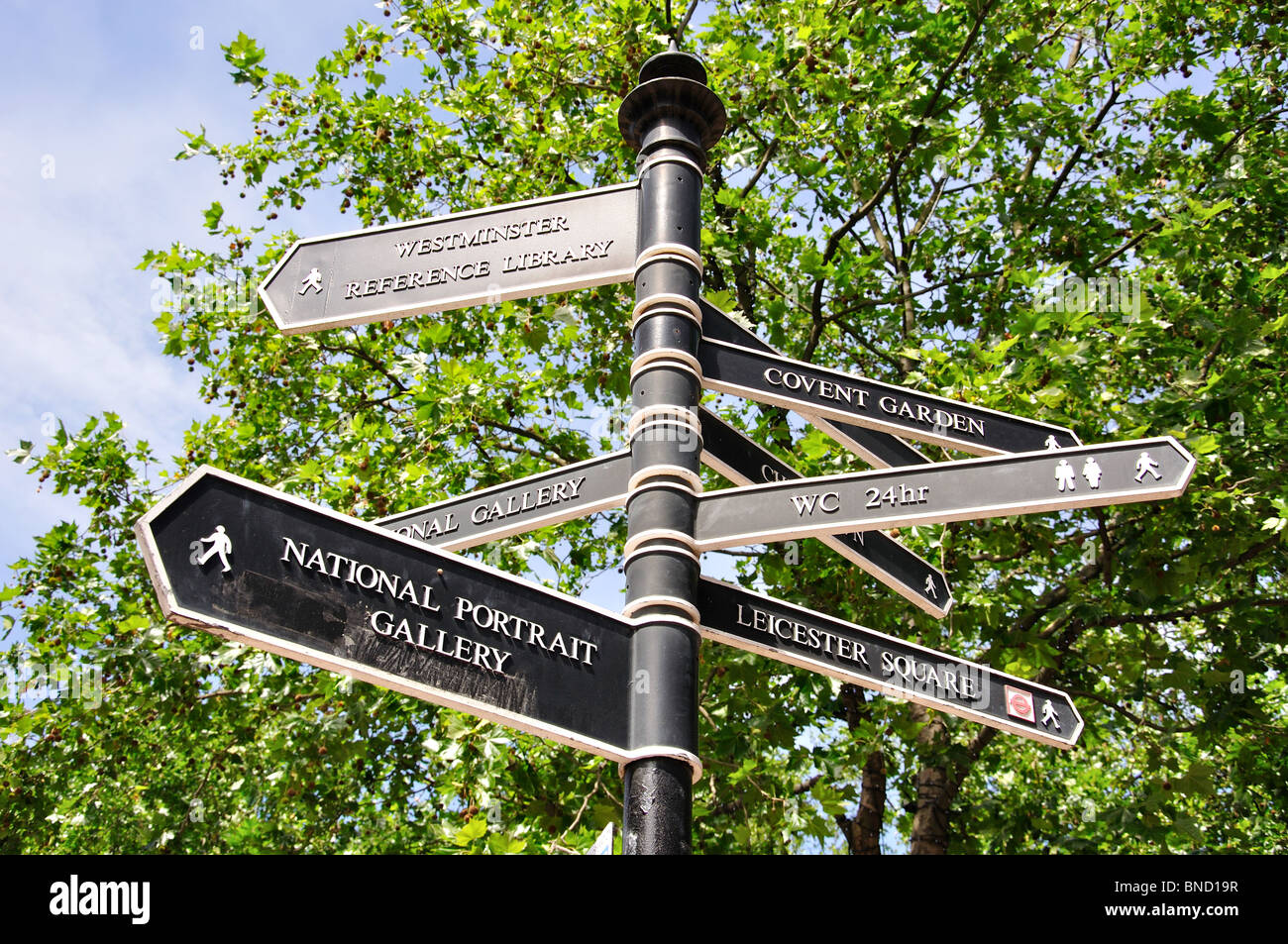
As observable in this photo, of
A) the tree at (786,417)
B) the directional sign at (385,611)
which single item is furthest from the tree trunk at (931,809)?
the directional sign at (385,611)

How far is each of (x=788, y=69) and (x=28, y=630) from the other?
674cm

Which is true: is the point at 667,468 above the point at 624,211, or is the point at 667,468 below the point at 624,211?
below

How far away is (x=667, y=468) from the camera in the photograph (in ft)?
8.82

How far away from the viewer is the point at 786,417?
7969 millimetres

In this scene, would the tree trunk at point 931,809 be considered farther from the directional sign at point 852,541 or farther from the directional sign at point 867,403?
the directional sign at point 867,403

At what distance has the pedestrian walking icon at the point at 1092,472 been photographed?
104 inches

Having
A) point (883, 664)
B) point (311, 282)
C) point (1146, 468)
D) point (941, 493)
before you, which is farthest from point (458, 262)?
point (1146, 468)

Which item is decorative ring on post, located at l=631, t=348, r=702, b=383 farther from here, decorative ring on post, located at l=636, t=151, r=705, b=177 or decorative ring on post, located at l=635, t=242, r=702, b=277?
decorative ring on post, located at l=636, t=151, r=705, b=177

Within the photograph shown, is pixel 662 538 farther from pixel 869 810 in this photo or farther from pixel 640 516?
pixel 869 810

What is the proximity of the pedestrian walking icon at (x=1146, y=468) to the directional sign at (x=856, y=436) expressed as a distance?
2.24 feet

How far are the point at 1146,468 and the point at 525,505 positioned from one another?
1616 mm
